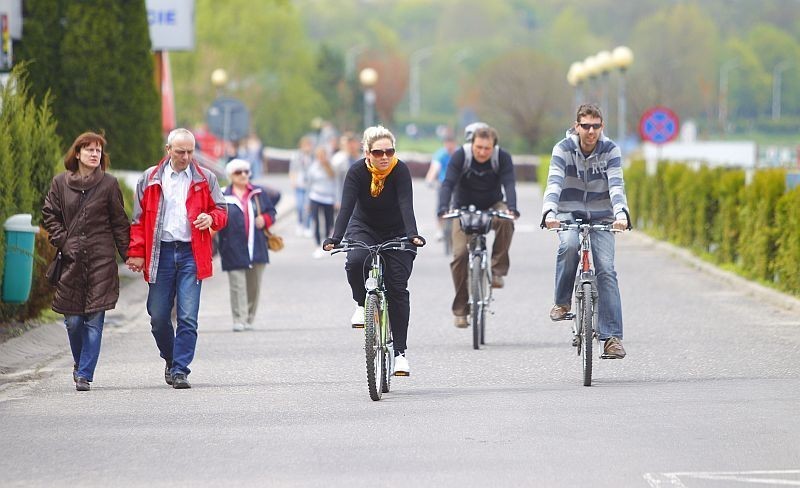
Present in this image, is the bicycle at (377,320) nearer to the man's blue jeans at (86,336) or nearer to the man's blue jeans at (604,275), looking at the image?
the man's blue jeans at (604,275)

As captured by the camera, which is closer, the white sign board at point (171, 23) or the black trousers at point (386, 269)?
the black trousers at point (386, 269)

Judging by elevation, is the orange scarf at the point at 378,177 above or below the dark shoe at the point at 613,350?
above

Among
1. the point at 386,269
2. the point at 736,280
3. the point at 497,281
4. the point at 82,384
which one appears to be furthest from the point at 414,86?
the point at 386,269

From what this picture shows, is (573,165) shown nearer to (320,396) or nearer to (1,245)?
(320,396)

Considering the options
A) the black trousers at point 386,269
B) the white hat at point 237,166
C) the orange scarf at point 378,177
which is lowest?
the black trousers at point 386,269

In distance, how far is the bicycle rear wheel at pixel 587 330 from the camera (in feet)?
37.4

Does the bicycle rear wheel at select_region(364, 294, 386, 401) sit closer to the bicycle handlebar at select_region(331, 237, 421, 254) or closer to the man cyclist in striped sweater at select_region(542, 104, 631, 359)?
the bicycle handlebar at select_region(331, 237, 421, 254)

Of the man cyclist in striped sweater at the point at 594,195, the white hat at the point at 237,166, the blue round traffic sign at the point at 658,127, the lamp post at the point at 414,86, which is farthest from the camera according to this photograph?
the lamp post at the point at 414,86

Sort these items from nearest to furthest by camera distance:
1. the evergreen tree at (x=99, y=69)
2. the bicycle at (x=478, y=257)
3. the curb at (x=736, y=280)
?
1. the bicycle at (x=478, y=257)
2. the curb at (x=736, y=280)
3. the evergreen tree at (x=99, y=69)

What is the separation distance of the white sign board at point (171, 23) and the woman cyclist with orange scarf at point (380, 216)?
19.6 metres

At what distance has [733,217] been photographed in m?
22.5

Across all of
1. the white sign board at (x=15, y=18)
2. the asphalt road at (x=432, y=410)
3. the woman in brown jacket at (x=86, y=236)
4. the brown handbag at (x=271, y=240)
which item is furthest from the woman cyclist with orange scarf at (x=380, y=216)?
the white sign board at (x=15, y=18)

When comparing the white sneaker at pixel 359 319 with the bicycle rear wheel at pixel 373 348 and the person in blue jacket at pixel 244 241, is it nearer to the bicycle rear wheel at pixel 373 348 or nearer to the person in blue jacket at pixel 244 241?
the bicycle rear wheel at pixel 373 348

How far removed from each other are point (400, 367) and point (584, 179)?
194 centimetres
